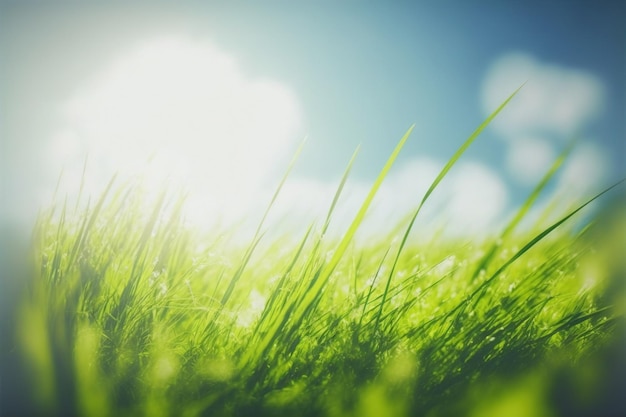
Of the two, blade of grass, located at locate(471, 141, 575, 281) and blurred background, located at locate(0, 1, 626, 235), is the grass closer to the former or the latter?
blade of grass, located at locate(471, 141, 575, 281)

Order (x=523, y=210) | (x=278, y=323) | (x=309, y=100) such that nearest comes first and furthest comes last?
(x=278, y=323) → (x=523, y=210) → (x=309, y=100)

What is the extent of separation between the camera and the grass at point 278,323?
52.7 inches

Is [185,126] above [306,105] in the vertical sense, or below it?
above

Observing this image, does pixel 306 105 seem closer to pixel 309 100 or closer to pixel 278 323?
pixel 309 100

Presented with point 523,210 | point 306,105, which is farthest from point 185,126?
point 523,210

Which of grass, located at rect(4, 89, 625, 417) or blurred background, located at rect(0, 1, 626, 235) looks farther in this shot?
blurred background, located at rect(0, 1, 626, 235)

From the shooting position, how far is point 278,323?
1.30 m

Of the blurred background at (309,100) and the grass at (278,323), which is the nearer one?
the grass at (278,323)

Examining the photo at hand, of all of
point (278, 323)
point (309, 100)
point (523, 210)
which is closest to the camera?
point (278, 323)

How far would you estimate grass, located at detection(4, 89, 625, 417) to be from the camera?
4.39 feet

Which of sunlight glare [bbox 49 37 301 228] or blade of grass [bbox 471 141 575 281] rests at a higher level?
sunlight glare [bbox 49 37 301 228]

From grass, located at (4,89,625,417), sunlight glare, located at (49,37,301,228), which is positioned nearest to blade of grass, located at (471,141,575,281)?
grass, located at (4,89,625,417)

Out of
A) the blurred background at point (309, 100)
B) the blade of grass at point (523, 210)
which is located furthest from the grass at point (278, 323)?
the blurred background at point (309, 100)

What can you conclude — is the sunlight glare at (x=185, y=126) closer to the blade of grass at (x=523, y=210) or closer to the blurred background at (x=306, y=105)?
the blurred background at (x=306, y=105)
